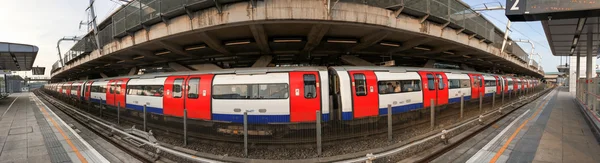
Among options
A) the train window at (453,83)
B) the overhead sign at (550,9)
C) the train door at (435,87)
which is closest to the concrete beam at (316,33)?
the train door at (435,87)

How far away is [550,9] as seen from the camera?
6.14 meters

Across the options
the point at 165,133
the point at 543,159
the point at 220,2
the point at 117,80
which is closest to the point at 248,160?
the point at 165,133

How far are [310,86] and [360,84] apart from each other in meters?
1.94

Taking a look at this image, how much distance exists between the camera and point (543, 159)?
4707 millimetres

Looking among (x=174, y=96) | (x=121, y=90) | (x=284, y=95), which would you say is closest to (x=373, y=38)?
(x=284, y=95)

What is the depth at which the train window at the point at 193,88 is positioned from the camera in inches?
307

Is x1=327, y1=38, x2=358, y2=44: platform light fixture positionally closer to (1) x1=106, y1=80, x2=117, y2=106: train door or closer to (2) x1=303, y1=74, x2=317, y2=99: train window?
(2) x1=303, y1=74, x2=317, y2=99: train window

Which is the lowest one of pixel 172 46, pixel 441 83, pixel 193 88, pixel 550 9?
pixel 193 88

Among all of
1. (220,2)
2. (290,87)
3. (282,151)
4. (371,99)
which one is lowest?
(282,151)

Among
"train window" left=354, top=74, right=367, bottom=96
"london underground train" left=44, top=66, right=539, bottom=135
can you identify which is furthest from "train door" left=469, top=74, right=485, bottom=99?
"train window" left=354, top=74, right=367, bottom=96

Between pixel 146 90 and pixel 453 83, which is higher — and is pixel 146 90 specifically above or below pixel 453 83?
below

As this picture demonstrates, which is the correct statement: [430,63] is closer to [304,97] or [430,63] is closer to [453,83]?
[453,83]

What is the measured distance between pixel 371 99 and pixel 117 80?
1428 cm

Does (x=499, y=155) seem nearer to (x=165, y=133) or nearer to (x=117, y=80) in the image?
(x=165, y=133)
